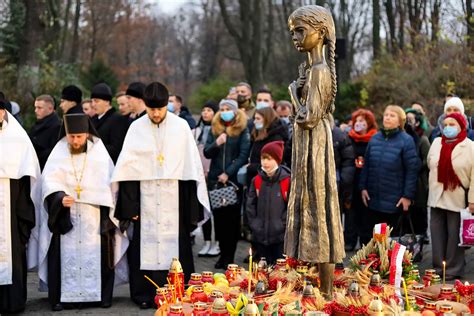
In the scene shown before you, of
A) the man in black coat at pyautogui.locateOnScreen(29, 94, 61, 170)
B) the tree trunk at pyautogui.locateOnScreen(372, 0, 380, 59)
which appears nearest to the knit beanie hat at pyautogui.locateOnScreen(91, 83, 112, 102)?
the man in black coat at pyautogui.locateOnScreen(29, 94, 61, 170)

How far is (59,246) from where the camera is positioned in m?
8.73

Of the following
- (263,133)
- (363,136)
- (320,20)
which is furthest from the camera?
(363,136)

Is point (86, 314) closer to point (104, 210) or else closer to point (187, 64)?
point (104, 210)

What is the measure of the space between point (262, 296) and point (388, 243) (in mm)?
1860

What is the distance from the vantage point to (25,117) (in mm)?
18703

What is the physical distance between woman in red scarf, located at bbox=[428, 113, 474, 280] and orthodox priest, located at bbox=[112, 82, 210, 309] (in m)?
2.86

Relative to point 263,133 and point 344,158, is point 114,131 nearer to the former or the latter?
point 263,133

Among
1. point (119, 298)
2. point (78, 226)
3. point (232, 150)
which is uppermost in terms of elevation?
point (232, 150)

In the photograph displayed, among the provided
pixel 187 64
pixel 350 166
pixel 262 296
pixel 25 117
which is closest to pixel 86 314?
pixel 262 296

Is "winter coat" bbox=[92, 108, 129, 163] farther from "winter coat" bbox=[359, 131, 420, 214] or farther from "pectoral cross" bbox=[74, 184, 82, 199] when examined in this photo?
"winter coat" bbox=[359, 131, 420, 214]

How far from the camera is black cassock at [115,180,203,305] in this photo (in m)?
8.70

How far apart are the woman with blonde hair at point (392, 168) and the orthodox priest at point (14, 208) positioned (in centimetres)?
436

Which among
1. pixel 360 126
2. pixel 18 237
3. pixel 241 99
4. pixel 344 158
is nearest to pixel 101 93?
pixel 18 237

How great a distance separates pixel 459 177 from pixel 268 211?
232cm
